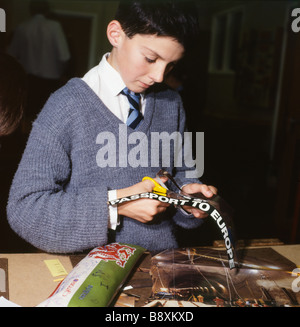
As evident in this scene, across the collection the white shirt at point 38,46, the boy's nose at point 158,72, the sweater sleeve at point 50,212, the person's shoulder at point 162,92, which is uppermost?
the white shirt at point 38,46

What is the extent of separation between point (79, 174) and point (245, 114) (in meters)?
4.16

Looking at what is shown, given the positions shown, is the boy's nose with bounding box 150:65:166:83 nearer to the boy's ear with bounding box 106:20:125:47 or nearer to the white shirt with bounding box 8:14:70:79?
the boy's ear with bounding box 106:20:125:47

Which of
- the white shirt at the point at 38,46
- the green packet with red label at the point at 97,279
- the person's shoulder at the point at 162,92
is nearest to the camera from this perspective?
the green packet with red label at the point at 97,279

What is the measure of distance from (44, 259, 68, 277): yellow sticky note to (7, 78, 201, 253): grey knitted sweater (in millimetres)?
34

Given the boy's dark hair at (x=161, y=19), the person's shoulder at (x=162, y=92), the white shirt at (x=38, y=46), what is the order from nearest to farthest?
the boy's dark hair at (x=161, y=19), the person's shoulder at (x=162, y=92), the white shirt at (x=38, y=46)

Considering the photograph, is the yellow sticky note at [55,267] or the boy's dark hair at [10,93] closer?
the yellow sticky note at [55,267]

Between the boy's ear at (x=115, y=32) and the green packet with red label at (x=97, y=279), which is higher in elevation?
the boy's ear at (x=115, y=32)

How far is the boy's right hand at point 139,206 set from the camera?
37.2 inches

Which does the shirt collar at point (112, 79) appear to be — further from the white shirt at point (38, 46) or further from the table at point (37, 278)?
the white shirt at point (38, 46)

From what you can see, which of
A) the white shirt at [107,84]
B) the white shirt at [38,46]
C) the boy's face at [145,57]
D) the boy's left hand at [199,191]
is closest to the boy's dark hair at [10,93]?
the white shirt at [107,84]

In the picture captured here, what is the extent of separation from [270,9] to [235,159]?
229 cm

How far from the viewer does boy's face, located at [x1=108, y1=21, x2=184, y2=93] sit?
3.29 feet

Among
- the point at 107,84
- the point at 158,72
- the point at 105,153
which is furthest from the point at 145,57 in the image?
the point at 105,153
